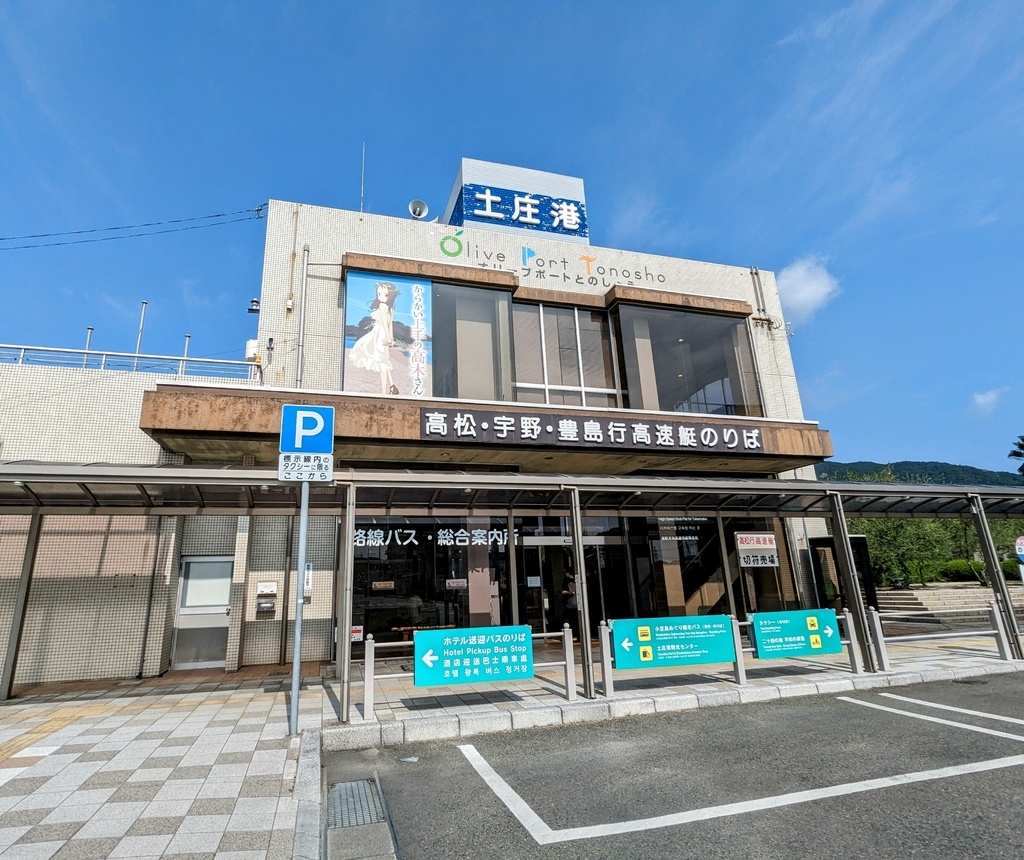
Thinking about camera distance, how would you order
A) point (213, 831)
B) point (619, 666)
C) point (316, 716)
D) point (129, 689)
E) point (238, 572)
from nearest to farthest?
point (213, 831), point (316, 716), point (619, 666), point (129, 689), point (238, 572)

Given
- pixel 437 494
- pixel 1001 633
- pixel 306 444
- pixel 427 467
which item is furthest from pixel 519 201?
pixel 1001 633

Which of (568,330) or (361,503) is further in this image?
(568,330)

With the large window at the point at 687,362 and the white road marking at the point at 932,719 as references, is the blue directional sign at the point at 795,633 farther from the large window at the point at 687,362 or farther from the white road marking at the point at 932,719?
the large window at the point at 687,362

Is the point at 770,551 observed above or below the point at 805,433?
below

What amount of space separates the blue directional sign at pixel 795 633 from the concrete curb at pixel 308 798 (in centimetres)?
641

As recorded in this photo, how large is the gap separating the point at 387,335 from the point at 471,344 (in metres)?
1.98

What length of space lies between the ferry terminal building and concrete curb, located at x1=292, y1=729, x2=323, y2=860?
1.81 m

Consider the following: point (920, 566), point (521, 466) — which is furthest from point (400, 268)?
point (920, 566)

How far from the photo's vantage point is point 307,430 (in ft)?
21.8

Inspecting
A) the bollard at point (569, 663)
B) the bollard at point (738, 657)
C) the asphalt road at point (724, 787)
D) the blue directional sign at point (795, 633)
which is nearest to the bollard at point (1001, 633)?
the asphalt road at point (724, 787)

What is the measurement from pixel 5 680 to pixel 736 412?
51.7ft

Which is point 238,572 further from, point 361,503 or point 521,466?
point 521,466

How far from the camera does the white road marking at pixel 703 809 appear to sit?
4004 millimetres

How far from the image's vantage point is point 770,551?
46.3ft
